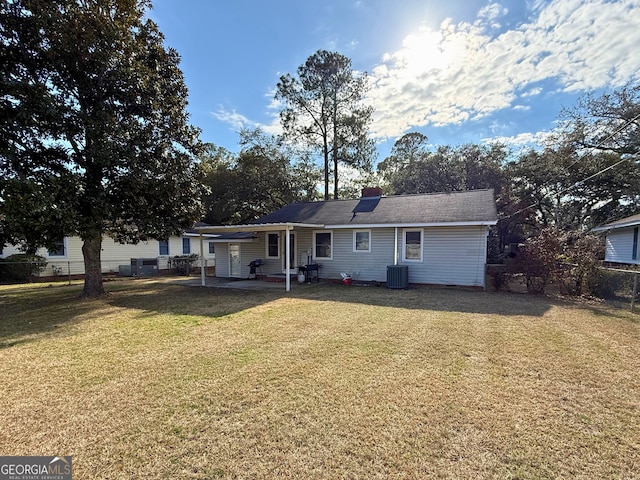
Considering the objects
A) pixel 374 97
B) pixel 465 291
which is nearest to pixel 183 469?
pixel 465 291

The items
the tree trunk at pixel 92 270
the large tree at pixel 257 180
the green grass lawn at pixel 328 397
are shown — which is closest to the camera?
the green grass lawn at pixel 328 397

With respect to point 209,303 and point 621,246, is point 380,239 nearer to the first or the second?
point 209,303

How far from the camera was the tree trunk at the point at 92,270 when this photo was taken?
1015 cm

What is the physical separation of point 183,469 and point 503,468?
2378 mm

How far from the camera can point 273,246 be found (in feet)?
47.8

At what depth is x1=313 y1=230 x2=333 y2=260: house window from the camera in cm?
1331

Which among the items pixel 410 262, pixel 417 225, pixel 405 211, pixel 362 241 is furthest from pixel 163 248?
pixel 417 225

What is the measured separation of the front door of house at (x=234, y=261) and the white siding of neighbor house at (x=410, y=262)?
109 cm

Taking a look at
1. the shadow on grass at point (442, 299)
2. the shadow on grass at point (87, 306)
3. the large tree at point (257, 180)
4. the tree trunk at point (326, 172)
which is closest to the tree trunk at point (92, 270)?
the shadow on grass at point (87, 306)

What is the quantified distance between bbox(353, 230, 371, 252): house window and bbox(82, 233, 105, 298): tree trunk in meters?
9.02

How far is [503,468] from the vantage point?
7.62 feet

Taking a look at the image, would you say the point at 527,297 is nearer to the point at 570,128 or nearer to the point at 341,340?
the point at 341,340

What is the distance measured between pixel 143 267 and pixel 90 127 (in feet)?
36.8

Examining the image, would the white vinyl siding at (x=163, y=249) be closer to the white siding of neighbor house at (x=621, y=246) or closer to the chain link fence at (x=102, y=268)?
the chain link fence at (x=102, y=268)
